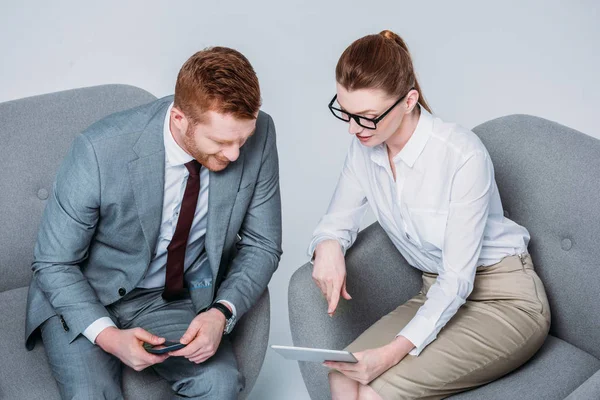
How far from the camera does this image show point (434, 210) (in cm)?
330

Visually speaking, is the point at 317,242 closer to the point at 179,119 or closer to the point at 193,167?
the point at 193,167

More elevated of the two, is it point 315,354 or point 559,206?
point 559,206

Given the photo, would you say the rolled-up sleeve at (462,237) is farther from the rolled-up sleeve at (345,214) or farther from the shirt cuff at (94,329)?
the shirt cuff at (94,329)

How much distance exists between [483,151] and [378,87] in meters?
0.42

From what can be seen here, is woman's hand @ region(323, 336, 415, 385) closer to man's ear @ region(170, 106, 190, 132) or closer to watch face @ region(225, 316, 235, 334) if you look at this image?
watch face @ region(225, 316, 235, 334)

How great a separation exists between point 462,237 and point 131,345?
3.68 feet

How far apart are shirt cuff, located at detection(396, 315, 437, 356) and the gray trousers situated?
616 mm

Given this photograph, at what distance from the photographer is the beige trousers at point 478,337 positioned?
3.12 meters

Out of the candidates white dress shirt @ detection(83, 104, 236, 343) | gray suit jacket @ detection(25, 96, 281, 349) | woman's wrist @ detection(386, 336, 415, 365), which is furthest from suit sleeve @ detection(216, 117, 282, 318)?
woman's wrist @ detection(386, 336, 415, 365)

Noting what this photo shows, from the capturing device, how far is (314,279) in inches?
134

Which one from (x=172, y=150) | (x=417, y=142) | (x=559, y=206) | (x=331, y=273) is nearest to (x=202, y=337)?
(x=331, y=273)

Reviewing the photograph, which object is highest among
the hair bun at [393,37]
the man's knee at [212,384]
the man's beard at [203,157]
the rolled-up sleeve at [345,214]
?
the hair bun at [393,37]

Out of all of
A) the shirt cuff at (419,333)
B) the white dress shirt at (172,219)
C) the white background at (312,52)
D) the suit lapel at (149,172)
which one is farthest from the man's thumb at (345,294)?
the white background at (312,52)

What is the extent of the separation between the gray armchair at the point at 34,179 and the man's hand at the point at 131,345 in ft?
1.22
